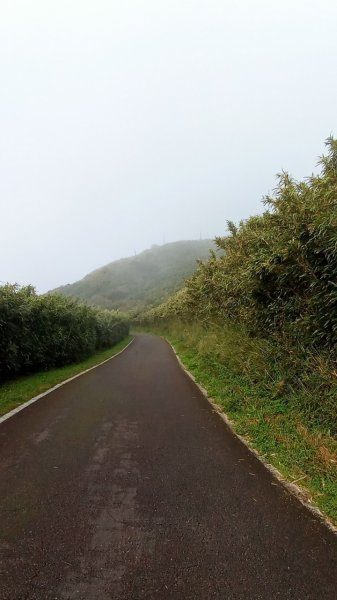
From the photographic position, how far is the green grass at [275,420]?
4965mm

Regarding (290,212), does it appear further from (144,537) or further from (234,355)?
(144,537)

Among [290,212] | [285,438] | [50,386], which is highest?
[290,212]

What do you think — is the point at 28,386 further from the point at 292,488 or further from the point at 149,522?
the point at 292,488

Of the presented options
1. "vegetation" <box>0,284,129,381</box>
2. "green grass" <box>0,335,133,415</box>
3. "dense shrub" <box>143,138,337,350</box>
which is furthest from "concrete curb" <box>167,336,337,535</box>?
"vegetation" <box>0,284,129,381</box>

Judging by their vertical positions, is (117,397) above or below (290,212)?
below

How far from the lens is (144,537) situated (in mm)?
3617

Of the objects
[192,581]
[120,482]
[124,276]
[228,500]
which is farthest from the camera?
[124,276]

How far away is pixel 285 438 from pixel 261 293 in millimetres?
3813

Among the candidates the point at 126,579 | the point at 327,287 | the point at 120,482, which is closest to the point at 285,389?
the point at 327,287

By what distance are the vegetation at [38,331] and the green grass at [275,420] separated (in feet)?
19.3

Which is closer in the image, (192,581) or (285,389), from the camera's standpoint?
(192,581)

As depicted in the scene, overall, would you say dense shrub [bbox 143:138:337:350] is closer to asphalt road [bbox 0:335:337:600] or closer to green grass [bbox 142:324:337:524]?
green grass [bbox 142:324:337:524]

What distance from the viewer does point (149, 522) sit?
12.8 feet

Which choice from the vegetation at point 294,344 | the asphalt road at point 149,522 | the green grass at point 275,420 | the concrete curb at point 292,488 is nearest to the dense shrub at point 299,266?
the vegetation at point 294,344
